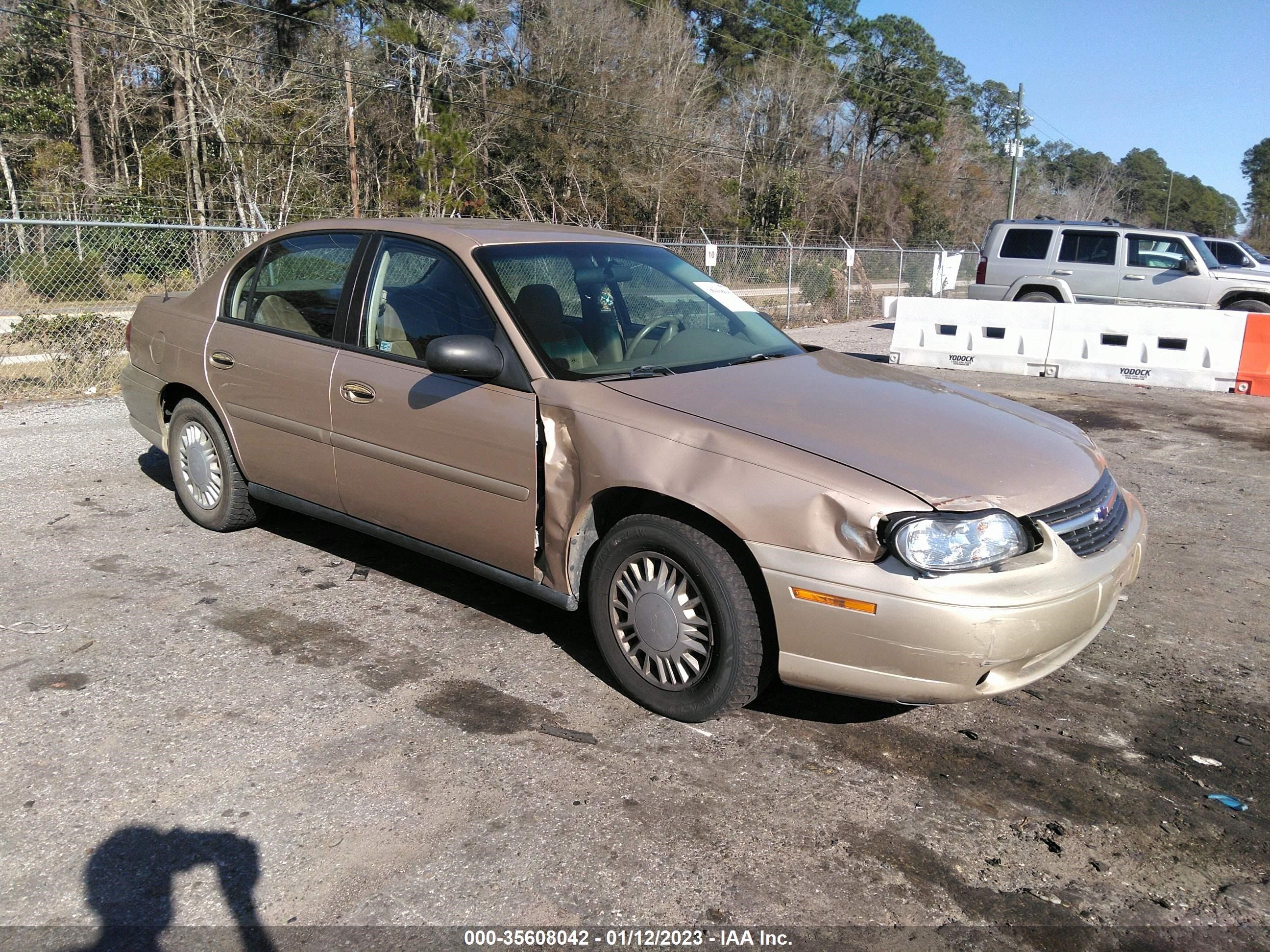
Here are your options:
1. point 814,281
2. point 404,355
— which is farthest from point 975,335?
point 404,355

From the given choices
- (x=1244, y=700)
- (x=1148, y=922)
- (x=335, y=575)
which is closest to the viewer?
(x=1148, y=922)

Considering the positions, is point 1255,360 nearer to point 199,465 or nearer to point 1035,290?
point 1035,290

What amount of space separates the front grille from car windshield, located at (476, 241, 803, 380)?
144 centimetres

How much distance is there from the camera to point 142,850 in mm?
2699

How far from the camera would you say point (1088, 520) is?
10.9ft

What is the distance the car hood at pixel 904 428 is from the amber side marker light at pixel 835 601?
14.7 inches

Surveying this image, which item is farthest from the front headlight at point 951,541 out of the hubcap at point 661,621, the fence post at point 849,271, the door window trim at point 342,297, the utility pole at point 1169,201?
the utility pole at point 1169,201

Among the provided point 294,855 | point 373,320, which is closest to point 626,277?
point 373,320

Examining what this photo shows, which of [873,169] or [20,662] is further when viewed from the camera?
[873,169]

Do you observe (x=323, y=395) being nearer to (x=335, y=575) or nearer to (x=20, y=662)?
(x=335, y=575)

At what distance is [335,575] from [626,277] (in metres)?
2.05

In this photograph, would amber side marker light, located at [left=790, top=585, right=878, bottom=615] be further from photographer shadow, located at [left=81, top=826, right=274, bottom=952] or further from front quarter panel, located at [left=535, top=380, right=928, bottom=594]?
photographer shadow, located at [left=81, top=826, right=274, bottom=952]

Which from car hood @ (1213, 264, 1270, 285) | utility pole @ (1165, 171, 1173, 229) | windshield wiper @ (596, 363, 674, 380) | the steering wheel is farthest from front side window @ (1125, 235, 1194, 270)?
utility pole @ (1165, 171, 1173, 229)

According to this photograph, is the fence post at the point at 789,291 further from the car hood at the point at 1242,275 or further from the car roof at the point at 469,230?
the car roof at the point at 469,230
